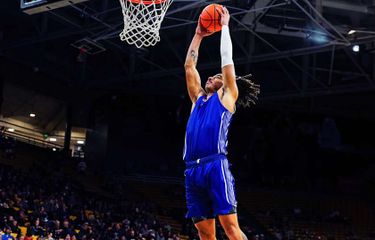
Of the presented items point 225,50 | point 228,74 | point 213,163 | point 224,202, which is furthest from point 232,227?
point 225,50

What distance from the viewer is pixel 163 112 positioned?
1256 inches

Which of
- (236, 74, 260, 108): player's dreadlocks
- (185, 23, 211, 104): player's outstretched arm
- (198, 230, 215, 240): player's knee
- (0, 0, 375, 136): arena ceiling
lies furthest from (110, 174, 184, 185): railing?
(198, 230, 215, 240): player's knee

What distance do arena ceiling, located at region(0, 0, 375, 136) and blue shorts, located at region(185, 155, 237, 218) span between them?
552 inches

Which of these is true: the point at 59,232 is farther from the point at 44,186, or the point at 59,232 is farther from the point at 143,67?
the point at 143,67

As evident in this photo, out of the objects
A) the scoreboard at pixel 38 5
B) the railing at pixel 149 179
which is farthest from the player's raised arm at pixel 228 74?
the railing at pixel 149 179

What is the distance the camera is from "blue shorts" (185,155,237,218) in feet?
16.3

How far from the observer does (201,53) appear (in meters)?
27.0

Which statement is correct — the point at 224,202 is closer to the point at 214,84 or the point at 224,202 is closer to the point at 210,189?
the point at 210,189

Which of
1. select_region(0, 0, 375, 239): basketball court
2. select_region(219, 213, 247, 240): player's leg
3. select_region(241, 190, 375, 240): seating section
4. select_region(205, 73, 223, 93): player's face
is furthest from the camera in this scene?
select_region(241, 190, 375, 240): seating section

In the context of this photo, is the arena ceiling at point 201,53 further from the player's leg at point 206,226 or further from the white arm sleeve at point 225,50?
the player's leg at point 206,226

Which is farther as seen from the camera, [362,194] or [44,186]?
[362,194]

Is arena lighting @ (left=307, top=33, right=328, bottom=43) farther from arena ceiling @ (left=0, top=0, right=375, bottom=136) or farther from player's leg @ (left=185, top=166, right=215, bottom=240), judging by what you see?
player's leg @ (left=185, top=166, right=215, bottom=240)

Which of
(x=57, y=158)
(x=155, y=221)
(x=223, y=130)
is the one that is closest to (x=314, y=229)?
(x=155, y=221)

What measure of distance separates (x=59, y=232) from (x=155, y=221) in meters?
6.50
